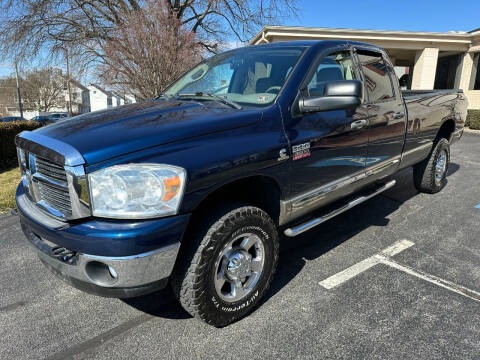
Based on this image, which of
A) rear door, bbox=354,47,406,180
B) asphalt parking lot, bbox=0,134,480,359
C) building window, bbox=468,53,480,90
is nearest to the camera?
asphalt parking lot, bbox=0,134,480,359

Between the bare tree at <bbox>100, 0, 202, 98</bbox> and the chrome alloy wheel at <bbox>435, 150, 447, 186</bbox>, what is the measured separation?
6520 mm

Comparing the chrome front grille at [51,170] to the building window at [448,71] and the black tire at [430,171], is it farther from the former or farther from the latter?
the building window at [448,71]

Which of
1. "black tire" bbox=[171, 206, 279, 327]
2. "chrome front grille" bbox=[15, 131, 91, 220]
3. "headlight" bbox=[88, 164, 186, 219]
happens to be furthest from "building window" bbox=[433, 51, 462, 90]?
"chrome front grille" bbox=[15, 131, 91, 220]

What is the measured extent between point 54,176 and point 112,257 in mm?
646

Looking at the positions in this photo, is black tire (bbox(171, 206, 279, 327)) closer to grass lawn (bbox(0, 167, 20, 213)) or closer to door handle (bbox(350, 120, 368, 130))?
door handle (bbox(350, 120, 368, 130))

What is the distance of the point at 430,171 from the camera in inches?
200

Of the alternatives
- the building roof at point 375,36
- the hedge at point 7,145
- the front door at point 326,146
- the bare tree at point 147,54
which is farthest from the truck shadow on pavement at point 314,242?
the building roof at point 375,36

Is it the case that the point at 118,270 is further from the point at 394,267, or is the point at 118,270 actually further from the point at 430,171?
the point at 430,171

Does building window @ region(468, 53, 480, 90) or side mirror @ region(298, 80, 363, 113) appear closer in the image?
side mirror @ region(298, 80, 363, 113)

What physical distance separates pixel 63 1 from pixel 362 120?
17.4m

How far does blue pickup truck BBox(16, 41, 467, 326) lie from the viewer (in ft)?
6.14

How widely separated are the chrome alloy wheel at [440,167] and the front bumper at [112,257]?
183 inches

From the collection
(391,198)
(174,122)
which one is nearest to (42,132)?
(174,122)

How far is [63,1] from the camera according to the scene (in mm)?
15945
